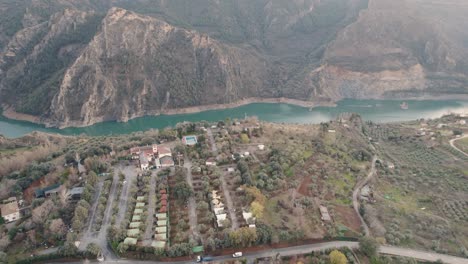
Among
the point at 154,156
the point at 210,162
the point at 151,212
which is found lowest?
the point at 151,212

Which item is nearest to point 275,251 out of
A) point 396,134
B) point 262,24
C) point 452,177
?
point 452,177

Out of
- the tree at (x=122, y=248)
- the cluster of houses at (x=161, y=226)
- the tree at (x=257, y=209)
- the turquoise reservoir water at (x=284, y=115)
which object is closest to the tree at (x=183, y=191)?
the cluster of houses at (x=161, y=226)

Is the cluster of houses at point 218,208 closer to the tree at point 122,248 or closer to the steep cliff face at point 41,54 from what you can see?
the tree at point 122,248

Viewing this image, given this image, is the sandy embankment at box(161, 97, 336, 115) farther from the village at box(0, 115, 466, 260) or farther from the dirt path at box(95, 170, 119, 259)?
the dirt path at box(95, 170, 119, 259)

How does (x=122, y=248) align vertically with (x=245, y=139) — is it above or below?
below

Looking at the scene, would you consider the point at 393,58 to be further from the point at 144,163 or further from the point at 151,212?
the point at 151,212

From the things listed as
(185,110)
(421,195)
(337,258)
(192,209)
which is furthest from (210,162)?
(185,110)

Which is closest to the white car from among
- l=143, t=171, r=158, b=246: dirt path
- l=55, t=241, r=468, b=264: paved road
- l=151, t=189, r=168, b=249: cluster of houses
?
l=55, t=241, r=468, b=264: paved road

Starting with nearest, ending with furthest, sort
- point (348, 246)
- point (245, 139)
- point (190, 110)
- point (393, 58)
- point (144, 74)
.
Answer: point (348, 246) < point (245, 139) < point (190, 110) < point (144, 74) < point (393, 58)

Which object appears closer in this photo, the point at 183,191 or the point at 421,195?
the point at 183,191

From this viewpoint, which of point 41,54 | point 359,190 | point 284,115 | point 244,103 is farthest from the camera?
point 244,103
